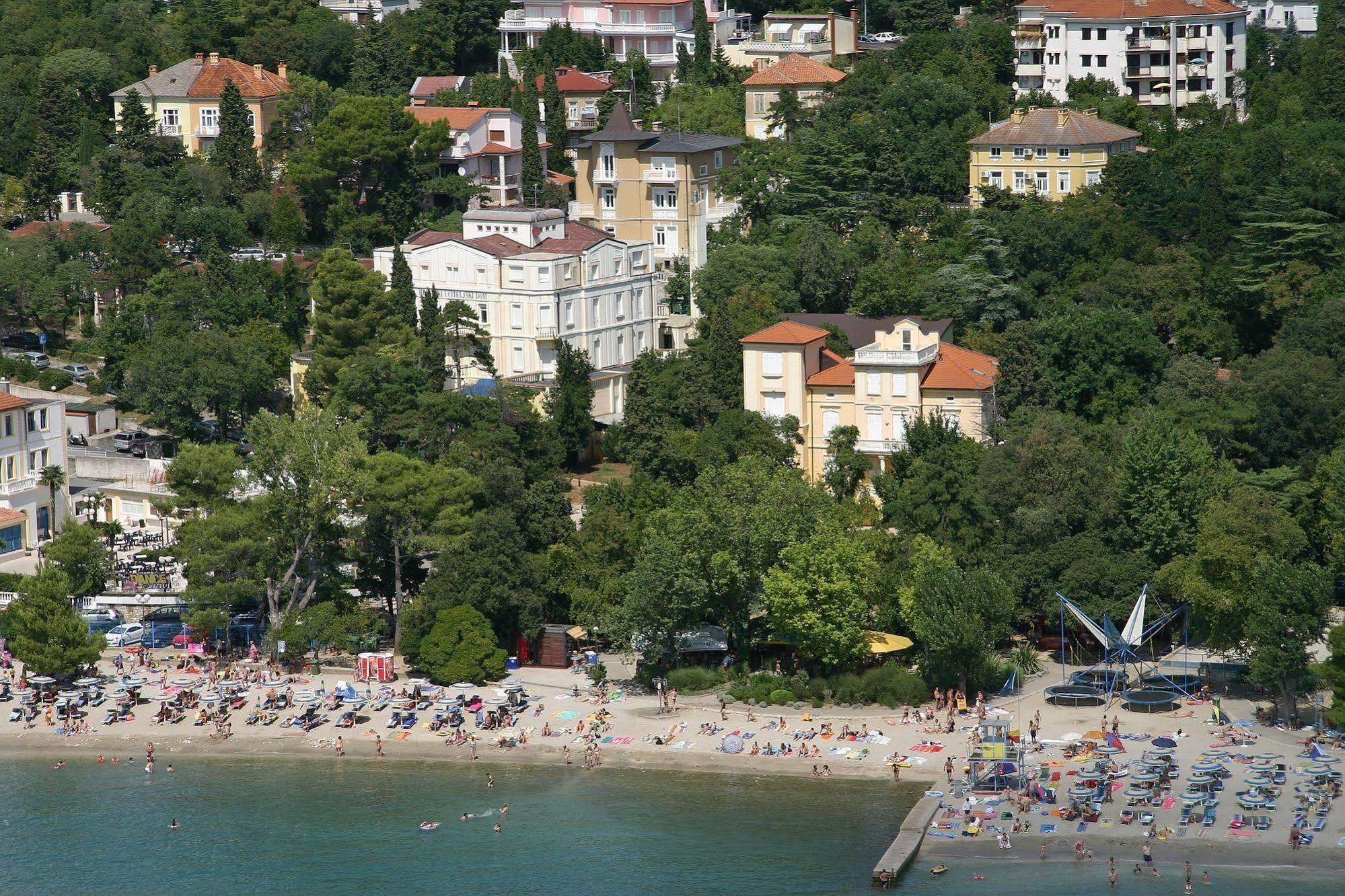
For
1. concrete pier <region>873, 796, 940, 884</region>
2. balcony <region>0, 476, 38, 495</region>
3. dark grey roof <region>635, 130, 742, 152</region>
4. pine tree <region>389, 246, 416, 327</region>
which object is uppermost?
dark grey roof <region>635, 130, 742, 152</region>

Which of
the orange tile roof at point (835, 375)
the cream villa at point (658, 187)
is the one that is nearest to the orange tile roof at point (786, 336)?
the orange tile roof at point (835, 375)

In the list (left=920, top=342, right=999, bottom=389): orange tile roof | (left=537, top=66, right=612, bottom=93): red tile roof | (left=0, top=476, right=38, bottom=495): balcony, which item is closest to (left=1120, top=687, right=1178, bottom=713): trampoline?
(left=920, top=342, right=999, bottom=389): orange tile roof

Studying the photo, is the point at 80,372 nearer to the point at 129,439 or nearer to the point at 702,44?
the point at 129,439

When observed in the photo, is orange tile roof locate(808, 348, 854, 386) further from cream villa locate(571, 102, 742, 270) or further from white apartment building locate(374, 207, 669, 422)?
cream villa locate(571, 102, 742, 270)

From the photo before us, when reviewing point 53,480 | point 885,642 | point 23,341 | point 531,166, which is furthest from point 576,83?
point 885,642

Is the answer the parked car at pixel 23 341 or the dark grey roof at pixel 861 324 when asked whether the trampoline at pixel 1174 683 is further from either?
the parked car at pixel 23 341
